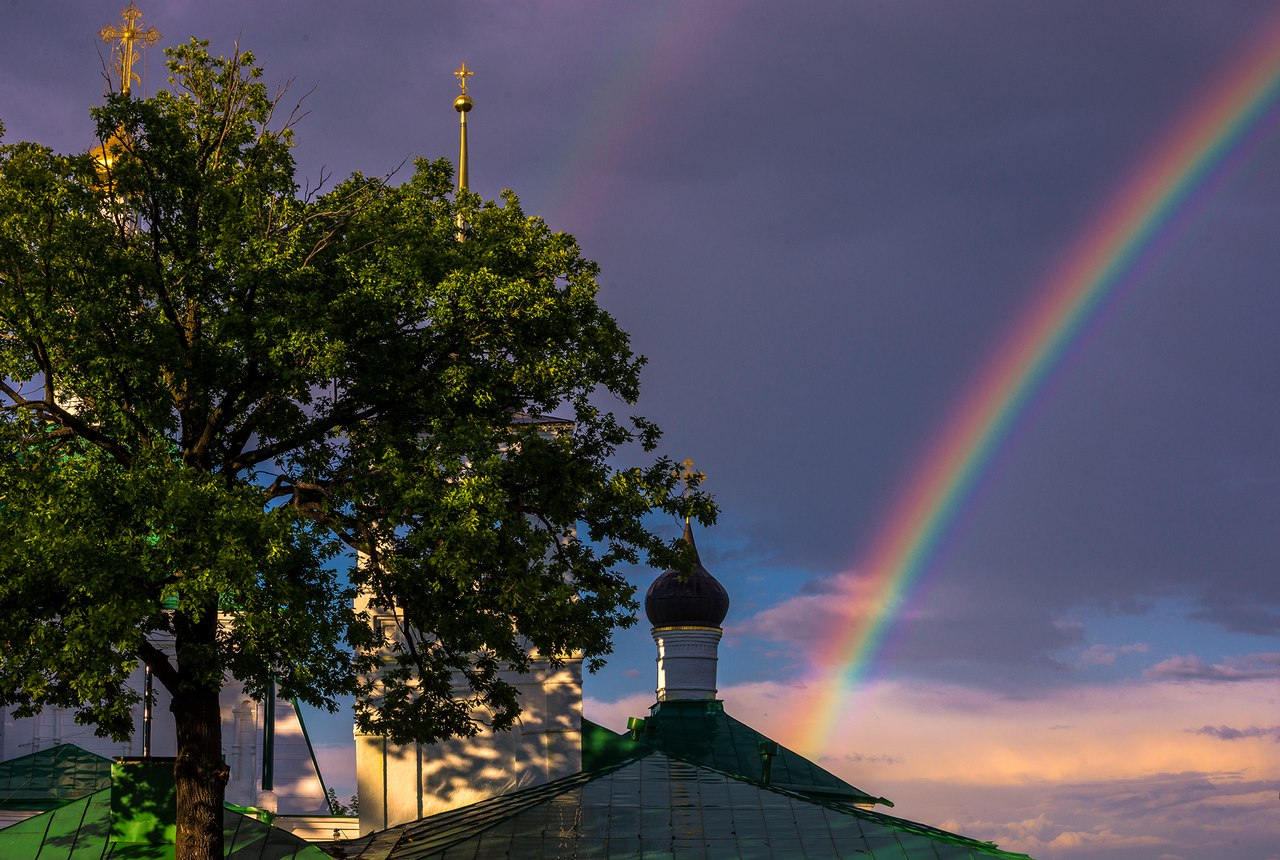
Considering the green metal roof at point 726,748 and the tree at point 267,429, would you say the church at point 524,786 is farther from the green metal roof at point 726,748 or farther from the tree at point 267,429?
the tree at point 267,429

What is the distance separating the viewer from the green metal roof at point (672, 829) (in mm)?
21297

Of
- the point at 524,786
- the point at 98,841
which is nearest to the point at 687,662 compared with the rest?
the point at 524,786

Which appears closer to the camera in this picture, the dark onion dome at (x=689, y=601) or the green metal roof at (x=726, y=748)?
the green metal roof at (x=726, y=748)

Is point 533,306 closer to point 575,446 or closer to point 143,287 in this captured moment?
point 575,446

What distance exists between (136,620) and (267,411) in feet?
13.8

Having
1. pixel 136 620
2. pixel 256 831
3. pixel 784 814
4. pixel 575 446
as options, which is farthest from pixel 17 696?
pixel 784 814

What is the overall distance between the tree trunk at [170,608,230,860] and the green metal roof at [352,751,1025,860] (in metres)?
3.47

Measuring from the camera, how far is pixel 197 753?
19.1 m

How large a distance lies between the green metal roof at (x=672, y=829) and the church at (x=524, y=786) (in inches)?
1.3

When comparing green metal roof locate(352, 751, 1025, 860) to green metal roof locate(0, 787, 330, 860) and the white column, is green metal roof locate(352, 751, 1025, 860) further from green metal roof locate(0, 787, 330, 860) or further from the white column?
the white column

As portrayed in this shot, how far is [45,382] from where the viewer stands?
19594mm

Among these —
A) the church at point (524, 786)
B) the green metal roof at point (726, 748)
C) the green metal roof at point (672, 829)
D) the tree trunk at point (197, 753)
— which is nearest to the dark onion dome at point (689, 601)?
the church at point (524, 786)

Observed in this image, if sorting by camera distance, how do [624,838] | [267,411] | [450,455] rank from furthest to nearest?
[624,838] → [267,411] → [450,455]

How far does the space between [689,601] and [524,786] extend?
37.3 ft
